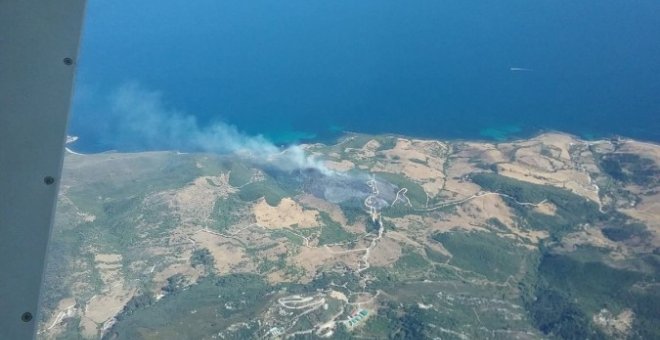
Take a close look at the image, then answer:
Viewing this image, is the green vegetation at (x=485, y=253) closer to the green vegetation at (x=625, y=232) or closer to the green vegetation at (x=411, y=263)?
the green vegetation at (x=411, y=263)

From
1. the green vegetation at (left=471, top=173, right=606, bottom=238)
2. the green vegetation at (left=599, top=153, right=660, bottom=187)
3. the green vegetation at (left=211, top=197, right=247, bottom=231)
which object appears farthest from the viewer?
the green vegetation at (left=599, top=153, right=660, bottom=187)

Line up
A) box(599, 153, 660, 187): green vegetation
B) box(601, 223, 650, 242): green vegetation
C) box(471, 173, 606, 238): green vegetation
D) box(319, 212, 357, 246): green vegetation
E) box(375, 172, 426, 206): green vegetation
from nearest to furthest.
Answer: box(319, 212, 357, 246): green vegetation, box(601, 223, 650, 242): green vegetation, box(471, 173, 606, 238): green vegetation, box(375, 172, 426, 206): green vegetation, box(599, 153, 660, 187): green vegetation

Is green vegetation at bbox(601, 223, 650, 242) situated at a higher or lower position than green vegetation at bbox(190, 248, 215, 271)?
higher

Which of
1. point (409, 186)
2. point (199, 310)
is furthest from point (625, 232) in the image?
point (199, 310)

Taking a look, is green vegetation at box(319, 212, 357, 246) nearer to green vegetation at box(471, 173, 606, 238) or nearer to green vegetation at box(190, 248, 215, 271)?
green vegetation at box(190, 248, 215, 271)

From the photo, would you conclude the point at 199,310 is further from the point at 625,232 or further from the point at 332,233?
the point at 625,232

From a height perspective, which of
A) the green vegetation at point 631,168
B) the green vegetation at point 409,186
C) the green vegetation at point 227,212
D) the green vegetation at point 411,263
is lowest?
the green vegetation at point 227,212

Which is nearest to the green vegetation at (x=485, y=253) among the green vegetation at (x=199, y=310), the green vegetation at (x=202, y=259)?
the green vegetation at (x=199, y=310)

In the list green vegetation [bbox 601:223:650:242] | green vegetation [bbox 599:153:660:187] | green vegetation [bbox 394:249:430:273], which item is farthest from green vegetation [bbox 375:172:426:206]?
green vegetation [bbox 599:153:660:187]

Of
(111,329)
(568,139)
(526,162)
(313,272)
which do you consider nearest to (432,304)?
(313,272)

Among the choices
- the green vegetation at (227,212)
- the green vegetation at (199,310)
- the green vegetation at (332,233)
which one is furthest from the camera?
the green vegetation at (227,212)

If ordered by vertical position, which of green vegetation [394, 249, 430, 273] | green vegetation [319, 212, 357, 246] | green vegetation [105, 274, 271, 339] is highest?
green vegetation [394, 249, 430, 273]

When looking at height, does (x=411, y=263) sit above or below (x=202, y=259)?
above
